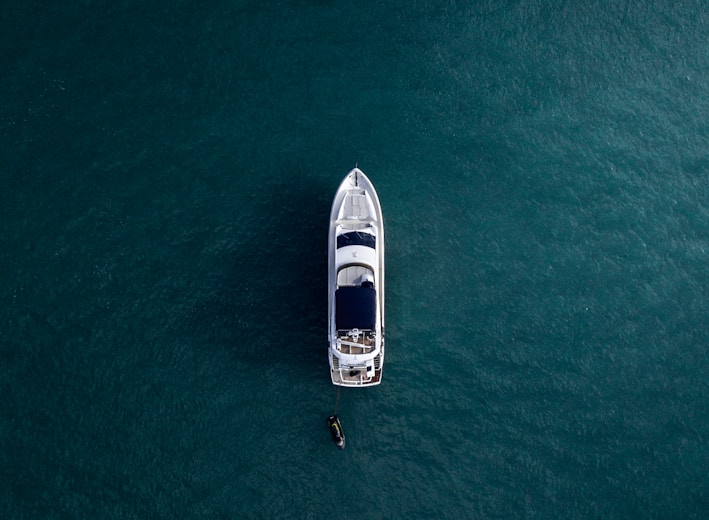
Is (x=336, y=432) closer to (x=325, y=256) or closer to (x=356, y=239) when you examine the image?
(x=325, y=256)

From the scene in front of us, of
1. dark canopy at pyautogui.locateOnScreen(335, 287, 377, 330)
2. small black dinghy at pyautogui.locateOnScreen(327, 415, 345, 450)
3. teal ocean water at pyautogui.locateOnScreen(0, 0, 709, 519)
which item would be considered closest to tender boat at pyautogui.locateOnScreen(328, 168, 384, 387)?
dark canopy at pyautogui.locateOnScreen(335, 287, 377, 330)

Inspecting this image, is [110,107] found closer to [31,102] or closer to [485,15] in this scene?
[31,102]

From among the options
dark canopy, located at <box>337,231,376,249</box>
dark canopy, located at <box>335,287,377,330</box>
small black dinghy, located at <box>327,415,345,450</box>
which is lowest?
small black dinghy, located at <box>327,415,345,450</box>

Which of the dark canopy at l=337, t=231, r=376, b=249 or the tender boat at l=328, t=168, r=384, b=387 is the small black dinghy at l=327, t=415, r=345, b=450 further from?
the dark canopy at l=337, t=231, r=376, b=249

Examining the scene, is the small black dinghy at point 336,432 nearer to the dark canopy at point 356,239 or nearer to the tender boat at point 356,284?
the tender boat at point 356,284

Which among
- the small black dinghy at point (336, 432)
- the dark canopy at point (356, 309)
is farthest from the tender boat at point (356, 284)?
the small black dinghy at point (336, 432)

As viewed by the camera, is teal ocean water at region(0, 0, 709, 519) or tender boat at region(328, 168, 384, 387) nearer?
tender boat at region(328, 168, 384, 387)
